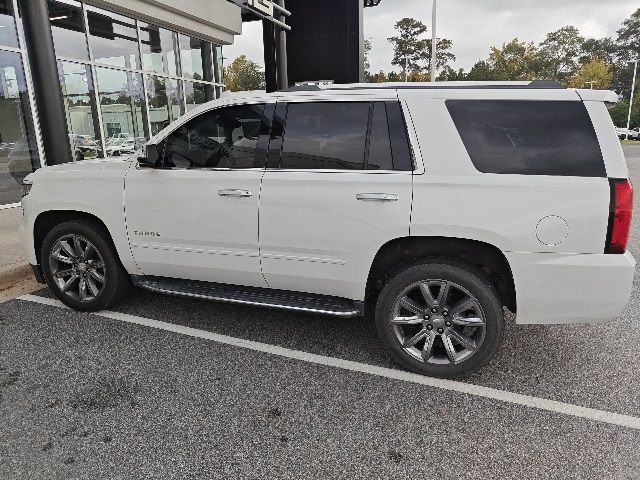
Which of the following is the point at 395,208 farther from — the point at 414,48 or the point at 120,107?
the point at 414,48

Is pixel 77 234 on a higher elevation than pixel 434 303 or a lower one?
higher

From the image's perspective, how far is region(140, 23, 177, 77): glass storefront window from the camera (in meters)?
12.6

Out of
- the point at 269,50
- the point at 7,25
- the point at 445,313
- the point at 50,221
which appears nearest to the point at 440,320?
the point at 445,313

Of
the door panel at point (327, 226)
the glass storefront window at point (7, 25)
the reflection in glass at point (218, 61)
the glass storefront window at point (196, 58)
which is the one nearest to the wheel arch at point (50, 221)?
the door panel at point (327, 226)

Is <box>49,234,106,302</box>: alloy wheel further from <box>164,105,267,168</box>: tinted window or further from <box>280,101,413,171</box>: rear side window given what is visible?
<box>280,101,413,171</box>: rear side window

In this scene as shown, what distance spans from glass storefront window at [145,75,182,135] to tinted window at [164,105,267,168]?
9694mm

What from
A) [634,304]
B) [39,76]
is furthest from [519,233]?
[39,76]

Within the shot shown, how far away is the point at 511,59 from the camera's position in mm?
55094

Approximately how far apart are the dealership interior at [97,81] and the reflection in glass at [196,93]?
0.03 meters

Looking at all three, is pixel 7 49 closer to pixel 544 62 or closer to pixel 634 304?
pixel 634 304

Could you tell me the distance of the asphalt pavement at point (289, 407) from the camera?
7.63ft

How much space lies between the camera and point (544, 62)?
66688 mm

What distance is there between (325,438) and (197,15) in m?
13.6

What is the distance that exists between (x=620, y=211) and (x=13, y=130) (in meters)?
10.7
